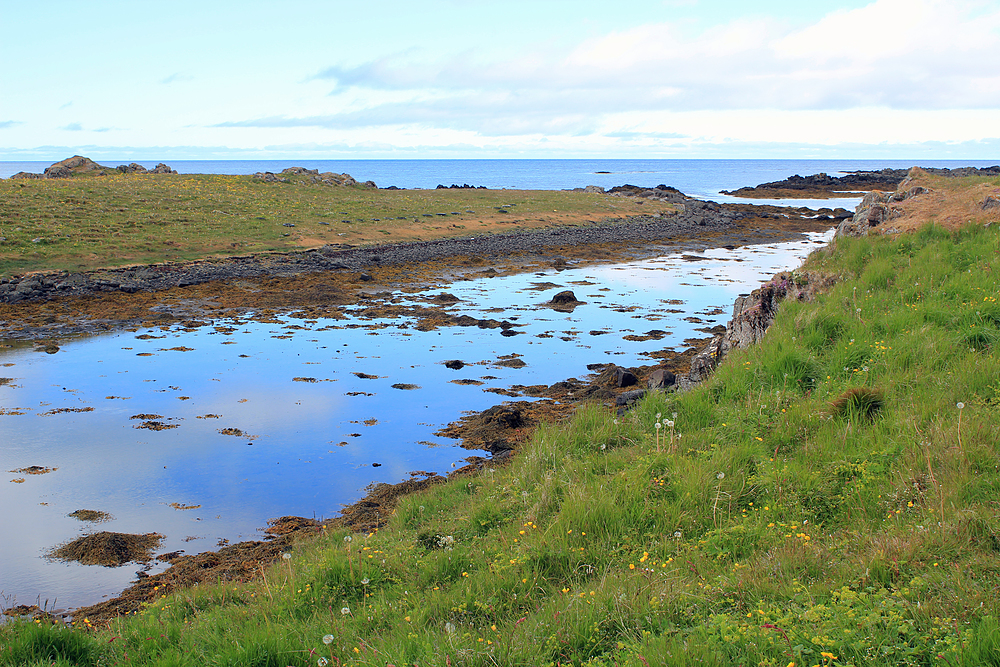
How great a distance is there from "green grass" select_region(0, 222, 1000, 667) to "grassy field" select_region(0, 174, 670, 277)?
23487mm

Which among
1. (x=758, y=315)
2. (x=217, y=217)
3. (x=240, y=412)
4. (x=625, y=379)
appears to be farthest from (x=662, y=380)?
(x=217, y=217)

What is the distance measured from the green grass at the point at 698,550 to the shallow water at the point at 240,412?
231 cm

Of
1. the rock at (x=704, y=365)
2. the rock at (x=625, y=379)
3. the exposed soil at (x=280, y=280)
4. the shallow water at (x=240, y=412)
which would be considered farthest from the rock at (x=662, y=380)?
the exposed soil at (x=280, y=280)

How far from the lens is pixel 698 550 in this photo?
5.19m

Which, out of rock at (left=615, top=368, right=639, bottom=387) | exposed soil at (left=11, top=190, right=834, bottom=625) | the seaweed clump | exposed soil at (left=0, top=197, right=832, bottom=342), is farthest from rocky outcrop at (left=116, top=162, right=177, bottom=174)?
the seaweed clump

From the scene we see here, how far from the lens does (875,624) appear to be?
365cm

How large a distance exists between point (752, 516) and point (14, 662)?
214 inches

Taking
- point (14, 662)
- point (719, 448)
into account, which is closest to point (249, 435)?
point (14, 662)

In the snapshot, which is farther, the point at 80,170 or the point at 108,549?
the point at 80,170

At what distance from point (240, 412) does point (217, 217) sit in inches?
1014

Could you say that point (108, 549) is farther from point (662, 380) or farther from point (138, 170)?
point (138, 170)

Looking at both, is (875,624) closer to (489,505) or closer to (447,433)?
(489,505)

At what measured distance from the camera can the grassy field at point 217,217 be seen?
88.9 feet

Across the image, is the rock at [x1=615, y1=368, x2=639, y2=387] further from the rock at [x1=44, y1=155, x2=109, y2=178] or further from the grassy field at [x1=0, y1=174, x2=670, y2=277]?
the rock at [x1=44, y1=155, x2=109, y2=178]
